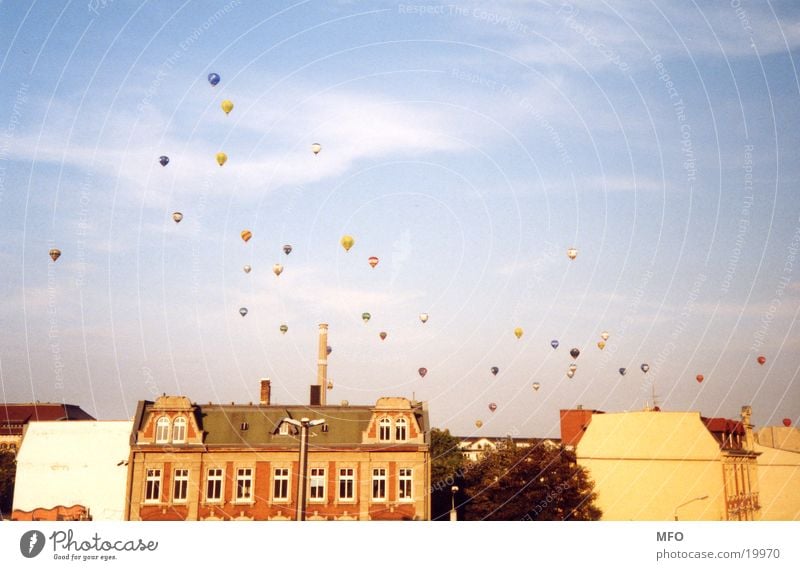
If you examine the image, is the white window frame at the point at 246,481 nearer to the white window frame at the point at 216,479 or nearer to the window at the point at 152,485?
the white window frame at the point at 216,479

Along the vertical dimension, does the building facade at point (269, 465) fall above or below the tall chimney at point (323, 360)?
below

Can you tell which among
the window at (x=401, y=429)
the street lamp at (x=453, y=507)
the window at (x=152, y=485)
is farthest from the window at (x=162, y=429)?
the street lamp at (x=453, y=507)

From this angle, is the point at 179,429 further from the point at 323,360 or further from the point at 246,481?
the point at 323,360

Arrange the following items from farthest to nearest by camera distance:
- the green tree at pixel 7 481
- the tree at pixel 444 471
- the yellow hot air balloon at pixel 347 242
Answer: the tree at pixel 444 471 < the green tree at pixel 7 481 < the yellow hot air balloon at pixel 347 242

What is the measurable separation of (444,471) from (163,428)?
24133mm

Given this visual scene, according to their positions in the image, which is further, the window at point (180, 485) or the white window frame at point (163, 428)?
the white window frame at point (163, 428)

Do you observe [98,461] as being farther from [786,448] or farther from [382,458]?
[786,448]

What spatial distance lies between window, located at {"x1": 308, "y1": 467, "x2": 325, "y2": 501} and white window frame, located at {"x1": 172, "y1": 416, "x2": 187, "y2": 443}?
5.00 metres

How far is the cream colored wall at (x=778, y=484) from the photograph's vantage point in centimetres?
3700

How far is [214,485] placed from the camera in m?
28.0

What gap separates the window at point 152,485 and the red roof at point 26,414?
63.4ft

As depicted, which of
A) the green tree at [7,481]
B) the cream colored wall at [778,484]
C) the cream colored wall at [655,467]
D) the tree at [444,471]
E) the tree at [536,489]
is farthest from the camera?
the tree at [444,471]
